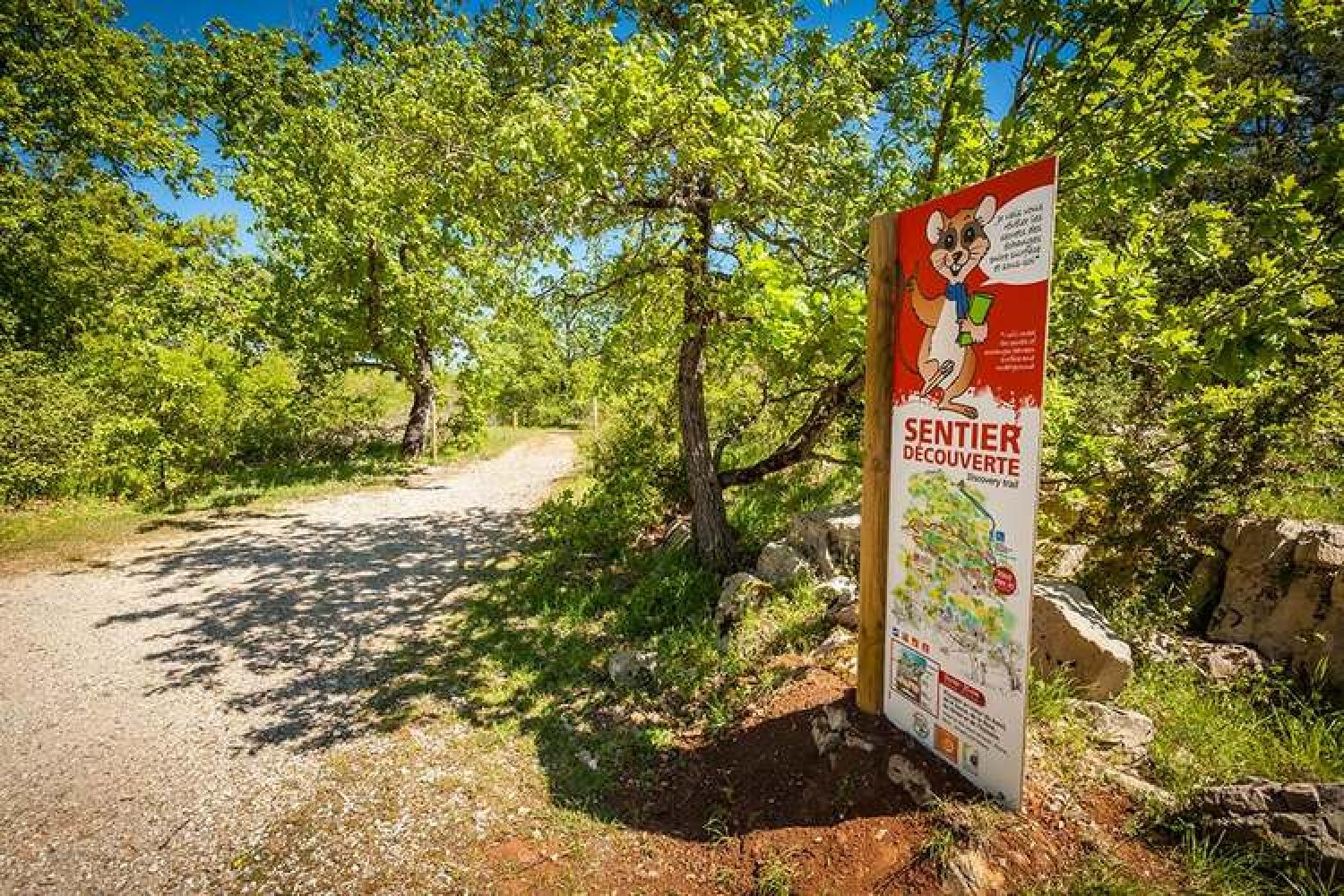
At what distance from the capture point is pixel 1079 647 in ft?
12.2

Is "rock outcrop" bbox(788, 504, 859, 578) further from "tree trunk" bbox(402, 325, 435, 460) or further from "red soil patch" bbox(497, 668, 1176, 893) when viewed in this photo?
"tree trunk" bbox(402, 325, 435, 460)

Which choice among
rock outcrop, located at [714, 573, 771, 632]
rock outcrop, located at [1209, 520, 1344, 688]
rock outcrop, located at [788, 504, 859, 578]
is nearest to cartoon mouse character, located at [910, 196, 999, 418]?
rock outcrop, located at [788, 504, 859, 578]

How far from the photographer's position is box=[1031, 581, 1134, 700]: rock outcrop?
143 inches

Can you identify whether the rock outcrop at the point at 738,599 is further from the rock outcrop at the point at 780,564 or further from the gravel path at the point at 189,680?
the gravel path at the point at 189,680

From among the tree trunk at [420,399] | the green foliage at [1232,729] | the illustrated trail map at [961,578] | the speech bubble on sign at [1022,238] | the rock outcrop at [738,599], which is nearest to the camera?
the speech bubble on sign at [1022,238]

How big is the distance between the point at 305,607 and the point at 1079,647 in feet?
26.2

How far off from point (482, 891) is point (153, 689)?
4346 millimetres

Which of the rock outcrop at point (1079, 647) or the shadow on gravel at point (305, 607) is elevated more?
the rock outcrop at point (1079, 647)

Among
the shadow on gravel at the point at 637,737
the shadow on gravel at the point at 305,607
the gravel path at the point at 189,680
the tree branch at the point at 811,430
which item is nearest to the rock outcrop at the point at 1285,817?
the shadow on gravel at the point at 637,737

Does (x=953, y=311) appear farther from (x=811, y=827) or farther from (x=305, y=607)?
(x=305, y=607)

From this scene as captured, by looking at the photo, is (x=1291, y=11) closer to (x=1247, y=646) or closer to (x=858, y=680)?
(x=1247, y=646)

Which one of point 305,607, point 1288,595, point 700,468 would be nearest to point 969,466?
point 1288,595

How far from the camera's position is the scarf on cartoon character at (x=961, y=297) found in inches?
105

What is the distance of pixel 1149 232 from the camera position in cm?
450
